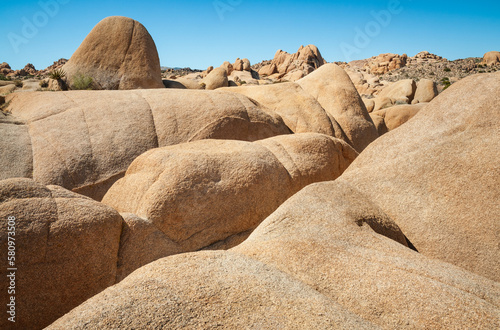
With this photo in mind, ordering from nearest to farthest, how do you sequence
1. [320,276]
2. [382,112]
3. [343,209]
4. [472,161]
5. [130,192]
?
[320,276]
[343,209]
[472,161]
[130,192]
[382,112]

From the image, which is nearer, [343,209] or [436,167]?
[343,209]

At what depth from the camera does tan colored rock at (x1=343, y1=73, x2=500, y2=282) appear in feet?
12.7

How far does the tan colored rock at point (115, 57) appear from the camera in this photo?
10648 mm

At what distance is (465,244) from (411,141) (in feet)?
4.77

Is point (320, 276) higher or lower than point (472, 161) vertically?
lower

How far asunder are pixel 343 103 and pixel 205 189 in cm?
624

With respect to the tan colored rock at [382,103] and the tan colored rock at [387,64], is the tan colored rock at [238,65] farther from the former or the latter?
the tan colored rock at [387,64]

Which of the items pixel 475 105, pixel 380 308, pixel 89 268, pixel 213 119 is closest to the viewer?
pixel 380 308

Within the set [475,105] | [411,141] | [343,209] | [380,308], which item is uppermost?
[475,105]

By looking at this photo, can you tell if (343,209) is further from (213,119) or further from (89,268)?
(213,119)

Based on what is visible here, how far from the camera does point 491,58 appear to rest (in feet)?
173

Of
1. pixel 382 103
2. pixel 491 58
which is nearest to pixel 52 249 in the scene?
pixel 382 103

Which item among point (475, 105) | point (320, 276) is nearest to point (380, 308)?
point (320, 276)

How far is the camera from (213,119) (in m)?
7.55
